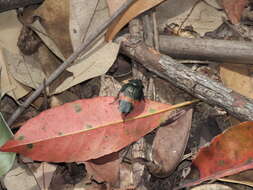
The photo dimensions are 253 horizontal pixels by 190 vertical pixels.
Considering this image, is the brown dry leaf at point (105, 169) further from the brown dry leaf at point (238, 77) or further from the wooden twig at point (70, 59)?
the brown dry leaf at point (238, 77)

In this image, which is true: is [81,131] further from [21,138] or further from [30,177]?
[30,177]

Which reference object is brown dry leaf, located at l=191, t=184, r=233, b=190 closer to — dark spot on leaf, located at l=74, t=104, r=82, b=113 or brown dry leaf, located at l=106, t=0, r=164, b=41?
dark spot on leaf, located at l=74, t=104, r=82, b=113

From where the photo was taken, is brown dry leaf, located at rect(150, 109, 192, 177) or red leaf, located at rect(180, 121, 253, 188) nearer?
A: red leaf, located at rect(180, 121, 253, 188)

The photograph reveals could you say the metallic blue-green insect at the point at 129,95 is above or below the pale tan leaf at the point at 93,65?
below

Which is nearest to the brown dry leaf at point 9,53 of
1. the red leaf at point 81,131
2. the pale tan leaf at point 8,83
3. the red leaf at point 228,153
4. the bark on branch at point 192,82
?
the pale tan leaf at point 8,83

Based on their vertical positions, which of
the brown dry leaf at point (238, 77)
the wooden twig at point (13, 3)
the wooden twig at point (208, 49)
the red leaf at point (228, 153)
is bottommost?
the red leaf at point (228, 153)

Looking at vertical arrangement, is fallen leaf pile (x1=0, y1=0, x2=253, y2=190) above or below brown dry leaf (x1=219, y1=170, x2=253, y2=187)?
above

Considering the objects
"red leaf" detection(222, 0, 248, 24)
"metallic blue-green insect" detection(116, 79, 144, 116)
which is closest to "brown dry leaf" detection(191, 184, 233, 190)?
"metallic blue-green insect" detection(116, 79, 144, 116)
